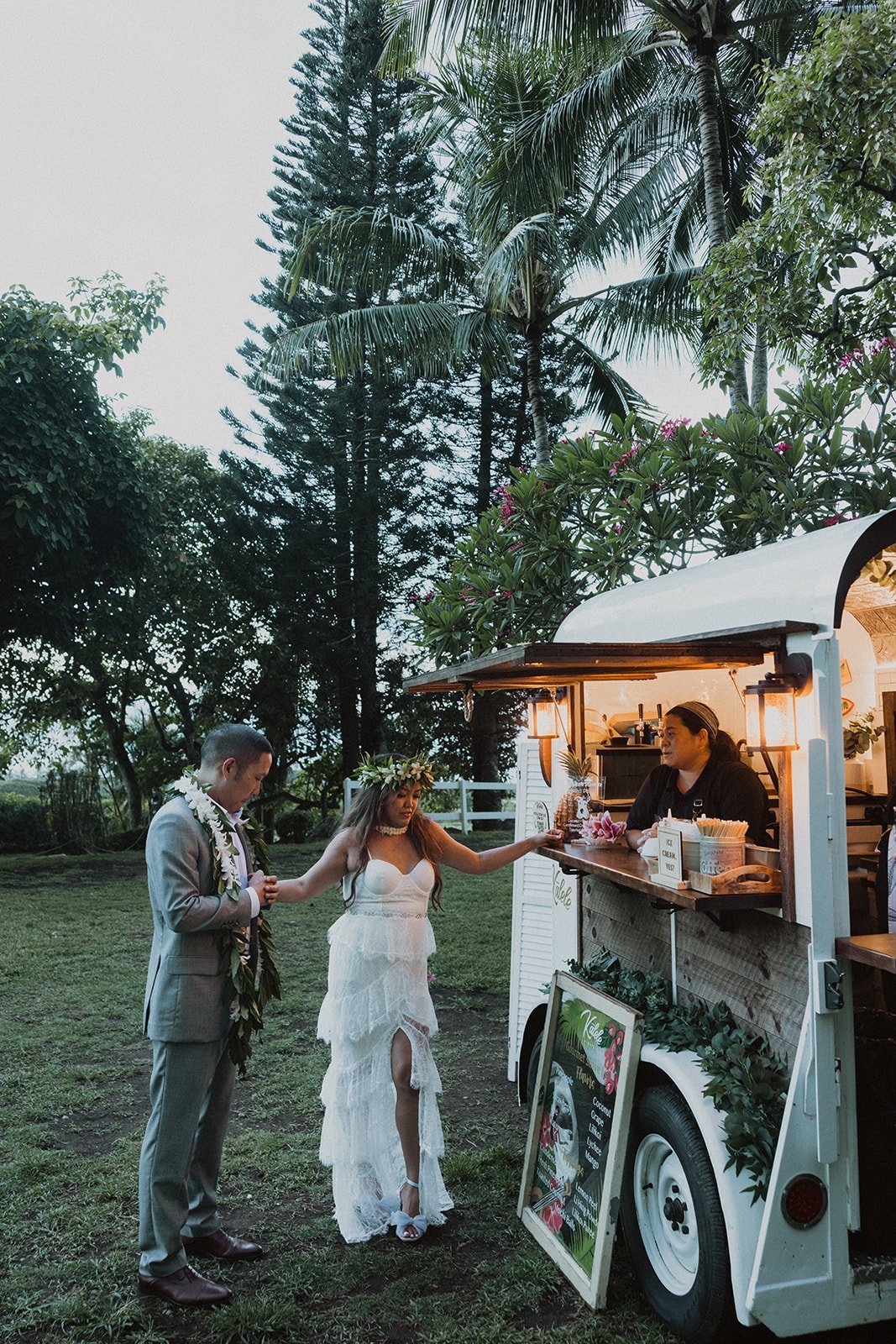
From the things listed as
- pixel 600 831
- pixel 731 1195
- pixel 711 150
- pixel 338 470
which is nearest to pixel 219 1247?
pixel 731 1195

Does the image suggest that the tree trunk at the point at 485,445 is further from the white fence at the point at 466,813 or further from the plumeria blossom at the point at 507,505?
the plumeria blossom at the point at 507,505

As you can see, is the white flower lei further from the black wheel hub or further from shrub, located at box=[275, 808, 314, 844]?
shrub, located at box=[275, 808, 314, 844]

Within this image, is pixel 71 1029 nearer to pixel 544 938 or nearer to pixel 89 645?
pixel 544 938

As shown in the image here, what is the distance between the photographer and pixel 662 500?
7199mm

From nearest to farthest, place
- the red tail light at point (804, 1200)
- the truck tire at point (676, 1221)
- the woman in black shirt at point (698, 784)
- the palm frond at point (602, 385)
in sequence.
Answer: the red tail light at point (804, 1200) < the truck tire at point (676, 1221) < the woman in black shirt at point (698, 784) < the palm frond at point (602, 385)

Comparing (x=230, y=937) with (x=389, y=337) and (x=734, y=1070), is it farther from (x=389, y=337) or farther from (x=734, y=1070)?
(x=389, y=337)

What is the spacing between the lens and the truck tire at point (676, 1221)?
10.3 feet

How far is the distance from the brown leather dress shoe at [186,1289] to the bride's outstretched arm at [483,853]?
71.2 inches

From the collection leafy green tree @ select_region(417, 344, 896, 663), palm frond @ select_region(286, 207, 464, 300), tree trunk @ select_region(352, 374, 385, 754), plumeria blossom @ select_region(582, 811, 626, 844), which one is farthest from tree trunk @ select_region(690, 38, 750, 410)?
tree trunk @ select_region(352, 374, 385, 754)

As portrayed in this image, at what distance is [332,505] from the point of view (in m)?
23.6

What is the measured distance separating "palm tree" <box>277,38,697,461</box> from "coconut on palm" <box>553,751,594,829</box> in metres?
8.29

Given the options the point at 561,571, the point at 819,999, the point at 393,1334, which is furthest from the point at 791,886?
the point at 561,571

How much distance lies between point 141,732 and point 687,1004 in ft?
70.6

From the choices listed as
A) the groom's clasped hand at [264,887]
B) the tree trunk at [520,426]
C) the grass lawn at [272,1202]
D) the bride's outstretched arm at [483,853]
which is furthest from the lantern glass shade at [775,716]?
the tree trunk at [520,426]
